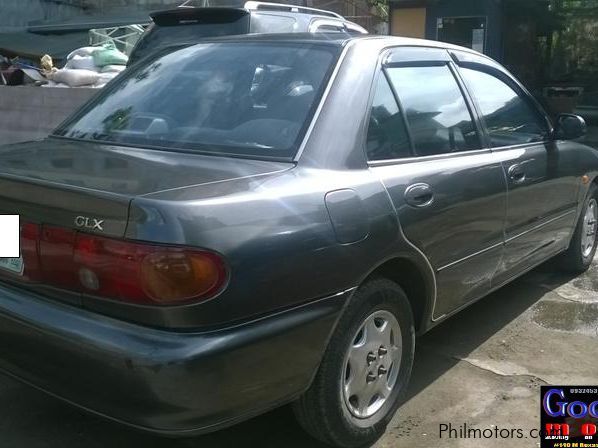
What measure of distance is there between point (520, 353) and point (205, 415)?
2.33 m

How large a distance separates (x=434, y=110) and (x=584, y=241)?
8.10 feet

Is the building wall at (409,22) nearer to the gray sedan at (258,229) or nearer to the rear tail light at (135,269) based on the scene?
the gray sedan at (258,229)

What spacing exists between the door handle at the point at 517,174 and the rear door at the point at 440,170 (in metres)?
0.13

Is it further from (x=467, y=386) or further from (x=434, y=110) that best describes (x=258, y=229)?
(x=467, y=386)

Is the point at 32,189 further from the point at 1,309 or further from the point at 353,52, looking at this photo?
the point at 353,52

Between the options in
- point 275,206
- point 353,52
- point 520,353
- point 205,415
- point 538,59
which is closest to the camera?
point 205,415

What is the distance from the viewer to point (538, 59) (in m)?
15.2

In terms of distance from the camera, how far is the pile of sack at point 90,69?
8.80 m

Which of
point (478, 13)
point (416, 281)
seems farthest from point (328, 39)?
point (478, 13)

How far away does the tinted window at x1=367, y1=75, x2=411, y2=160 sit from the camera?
9.79ft

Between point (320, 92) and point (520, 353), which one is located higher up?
point (320, 92)

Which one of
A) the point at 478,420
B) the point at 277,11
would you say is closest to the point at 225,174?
the point at 478,420

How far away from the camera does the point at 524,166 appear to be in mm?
3982

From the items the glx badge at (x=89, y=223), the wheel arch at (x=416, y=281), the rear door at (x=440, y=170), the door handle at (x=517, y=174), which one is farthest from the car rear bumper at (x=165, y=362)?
the door handle at (x=517, y=174)
